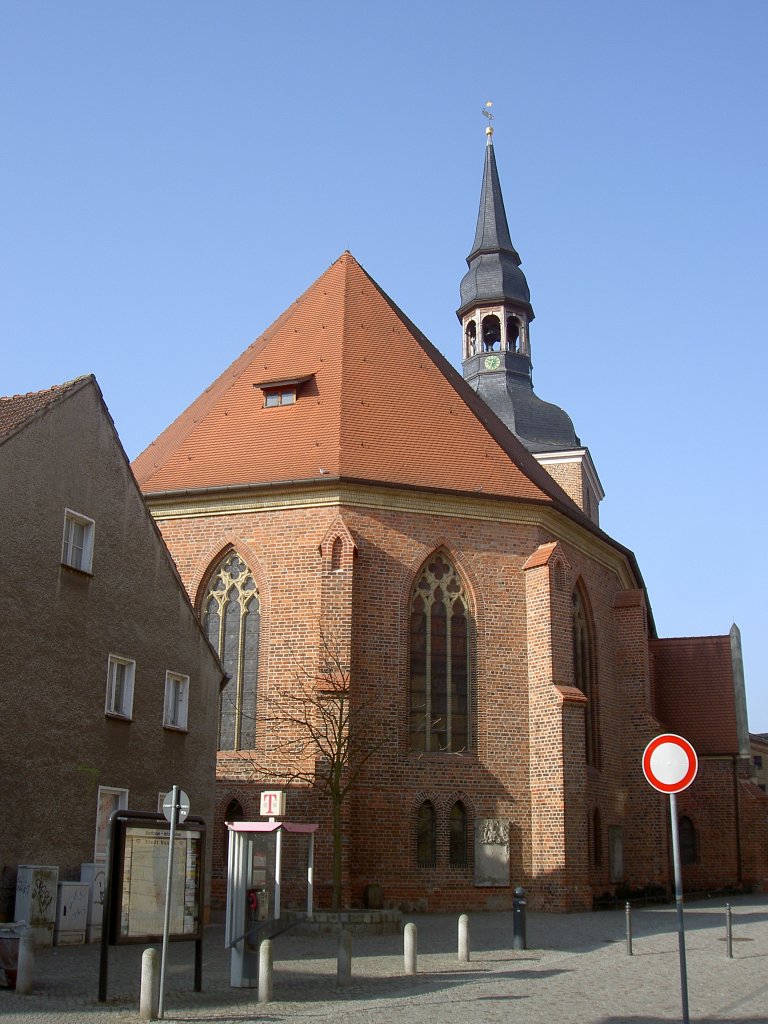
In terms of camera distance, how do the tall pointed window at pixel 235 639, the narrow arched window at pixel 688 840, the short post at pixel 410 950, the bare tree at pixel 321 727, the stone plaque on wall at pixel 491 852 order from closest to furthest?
the short post at pixel 410 950 < the bare tree at pixel 321 727 < the stone plaque on wall at pixel 491 852 < the tall pointed window at pixel 235 639 < the narrow arched window at pixel 688 840

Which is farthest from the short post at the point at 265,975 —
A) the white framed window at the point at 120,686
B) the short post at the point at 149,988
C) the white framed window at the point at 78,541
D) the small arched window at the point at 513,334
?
the small arched window at the point at 513,334

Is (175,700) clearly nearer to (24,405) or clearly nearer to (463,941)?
(24,405)

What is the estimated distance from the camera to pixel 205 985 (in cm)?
1126

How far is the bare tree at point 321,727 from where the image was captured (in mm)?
19703

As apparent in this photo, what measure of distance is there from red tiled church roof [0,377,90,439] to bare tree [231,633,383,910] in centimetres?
711

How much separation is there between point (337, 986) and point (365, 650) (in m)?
10.3

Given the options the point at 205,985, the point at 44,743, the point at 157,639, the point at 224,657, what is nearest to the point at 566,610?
the point at 224,657

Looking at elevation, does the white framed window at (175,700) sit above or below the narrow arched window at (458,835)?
above

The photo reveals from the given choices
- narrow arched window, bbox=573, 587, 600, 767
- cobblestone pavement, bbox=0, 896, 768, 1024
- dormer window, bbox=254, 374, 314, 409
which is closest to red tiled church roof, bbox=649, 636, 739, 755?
narrow arched window, bbox=573, 587, 600, 767

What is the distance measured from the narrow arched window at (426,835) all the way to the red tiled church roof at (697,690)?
1190cm

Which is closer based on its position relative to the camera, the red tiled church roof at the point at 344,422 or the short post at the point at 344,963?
the short post at the point at 344,963

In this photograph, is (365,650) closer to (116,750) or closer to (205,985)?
(116,750)

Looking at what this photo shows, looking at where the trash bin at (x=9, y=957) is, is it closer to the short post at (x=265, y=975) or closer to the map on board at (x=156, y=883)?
the map on board at (x=156, y=883)

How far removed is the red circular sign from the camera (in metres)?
8.92
